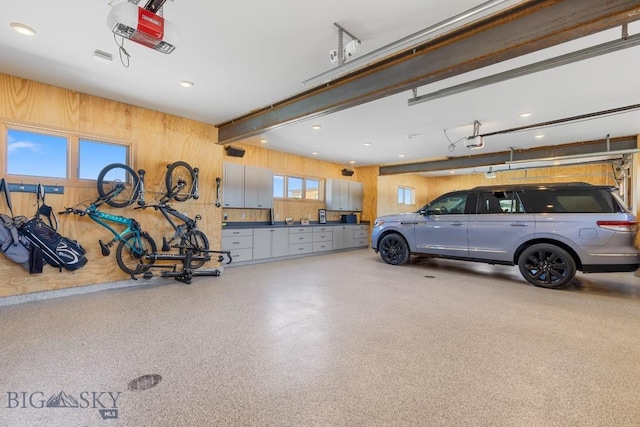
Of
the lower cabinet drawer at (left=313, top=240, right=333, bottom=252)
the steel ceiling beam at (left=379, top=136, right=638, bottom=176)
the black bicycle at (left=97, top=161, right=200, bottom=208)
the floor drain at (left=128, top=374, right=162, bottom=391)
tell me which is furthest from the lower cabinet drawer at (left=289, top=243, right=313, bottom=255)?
the floor drain at (left=128, top=374, right=162, bottom=391)

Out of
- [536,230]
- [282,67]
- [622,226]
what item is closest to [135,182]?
[282,67]

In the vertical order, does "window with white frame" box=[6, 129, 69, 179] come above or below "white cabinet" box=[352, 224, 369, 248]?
above

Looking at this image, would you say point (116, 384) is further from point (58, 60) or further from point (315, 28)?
point (58, 60)

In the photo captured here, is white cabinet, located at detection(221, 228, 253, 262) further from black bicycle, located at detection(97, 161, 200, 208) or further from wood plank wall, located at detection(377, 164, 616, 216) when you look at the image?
wood plank wall, located at detection(377, 164, 616, 216)

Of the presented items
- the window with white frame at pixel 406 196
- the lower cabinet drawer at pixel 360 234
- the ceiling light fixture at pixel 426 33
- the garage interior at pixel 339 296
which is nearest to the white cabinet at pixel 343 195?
the lower cabinet drawer at pixel 360 234

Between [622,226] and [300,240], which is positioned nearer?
[622,226]

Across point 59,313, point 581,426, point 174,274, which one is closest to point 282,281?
point 174,274

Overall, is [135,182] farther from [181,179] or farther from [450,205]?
[450,205]

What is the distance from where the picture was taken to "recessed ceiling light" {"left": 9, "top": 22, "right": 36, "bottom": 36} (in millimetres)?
2485

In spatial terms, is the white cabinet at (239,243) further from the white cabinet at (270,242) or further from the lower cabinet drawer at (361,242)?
the lower cabinet drawer at (361,242)

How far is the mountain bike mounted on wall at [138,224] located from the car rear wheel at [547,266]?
5.15 metres

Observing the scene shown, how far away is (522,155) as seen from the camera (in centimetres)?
696

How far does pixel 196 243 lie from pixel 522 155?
7.72 m

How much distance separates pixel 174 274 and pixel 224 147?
2892 millimetres
